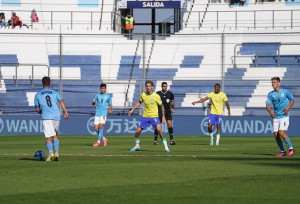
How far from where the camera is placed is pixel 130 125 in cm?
3834

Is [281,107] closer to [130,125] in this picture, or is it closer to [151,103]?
[151,103]

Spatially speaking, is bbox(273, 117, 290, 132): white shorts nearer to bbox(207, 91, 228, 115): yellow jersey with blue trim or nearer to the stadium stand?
bbox(207, 91, 228, 115): yellow jersey with blue trim

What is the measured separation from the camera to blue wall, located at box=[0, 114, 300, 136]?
37812mm

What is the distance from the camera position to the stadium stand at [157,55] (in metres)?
39.8

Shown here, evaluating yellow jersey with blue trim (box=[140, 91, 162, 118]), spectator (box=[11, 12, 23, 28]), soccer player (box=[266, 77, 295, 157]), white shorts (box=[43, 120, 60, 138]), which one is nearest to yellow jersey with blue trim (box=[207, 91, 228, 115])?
yellow jersey with blue trim (box=[140, 91, 162, 118])

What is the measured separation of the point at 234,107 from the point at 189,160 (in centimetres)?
2215

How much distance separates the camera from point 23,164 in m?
16.8

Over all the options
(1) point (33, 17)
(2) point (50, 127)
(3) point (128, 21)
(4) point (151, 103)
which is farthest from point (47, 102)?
(1) point (33, 17)

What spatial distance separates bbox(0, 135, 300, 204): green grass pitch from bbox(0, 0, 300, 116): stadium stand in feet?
66.5

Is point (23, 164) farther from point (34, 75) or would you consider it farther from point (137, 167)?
point (34, 75)

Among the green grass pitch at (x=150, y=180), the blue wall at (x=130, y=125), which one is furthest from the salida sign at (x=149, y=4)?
the green grass pitch at (x=150, y=180)

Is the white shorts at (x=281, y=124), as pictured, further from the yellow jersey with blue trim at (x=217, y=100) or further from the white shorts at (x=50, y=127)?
the yellow jersey with blue trim at (x=217, y=100)

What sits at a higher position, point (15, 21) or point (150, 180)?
point (15, 21)

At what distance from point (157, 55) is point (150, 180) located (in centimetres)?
3367
